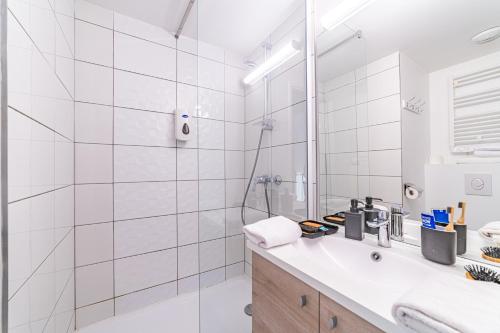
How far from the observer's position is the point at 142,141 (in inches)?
61.5

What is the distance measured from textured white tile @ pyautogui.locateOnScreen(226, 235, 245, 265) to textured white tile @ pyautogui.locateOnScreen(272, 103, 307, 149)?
73 cm

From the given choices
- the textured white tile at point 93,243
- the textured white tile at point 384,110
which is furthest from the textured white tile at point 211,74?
the textured white tile at point 93,243

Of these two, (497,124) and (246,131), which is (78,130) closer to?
(246,131)

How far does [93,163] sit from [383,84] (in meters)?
1.75

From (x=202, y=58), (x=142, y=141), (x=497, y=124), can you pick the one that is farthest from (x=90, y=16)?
(x=497, y=124)

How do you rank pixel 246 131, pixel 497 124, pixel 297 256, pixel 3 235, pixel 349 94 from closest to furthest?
pixel 3 235, pixel 497 124, pixel 297 256, pixel 349 94, pixel 246 131

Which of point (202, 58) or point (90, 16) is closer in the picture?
point (90, 16)

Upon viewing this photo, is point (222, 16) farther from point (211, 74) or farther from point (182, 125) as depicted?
point (182, 125)

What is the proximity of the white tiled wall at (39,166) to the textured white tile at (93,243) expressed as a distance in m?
0.16

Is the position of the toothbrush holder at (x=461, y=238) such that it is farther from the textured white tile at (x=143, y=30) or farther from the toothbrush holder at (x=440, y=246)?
the textured white tile at (x=143, y=30)

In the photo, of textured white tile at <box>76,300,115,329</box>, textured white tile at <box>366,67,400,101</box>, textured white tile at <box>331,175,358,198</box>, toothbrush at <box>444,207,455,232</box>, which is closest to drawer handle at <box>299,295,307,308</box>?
toothbrush at <box>444,207,455,232</box>

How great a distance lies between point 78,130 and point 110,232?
28.4 inches

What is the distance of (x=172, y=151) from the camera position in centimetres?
166

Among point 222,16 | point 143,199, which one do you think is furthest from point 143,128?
point 222,16
